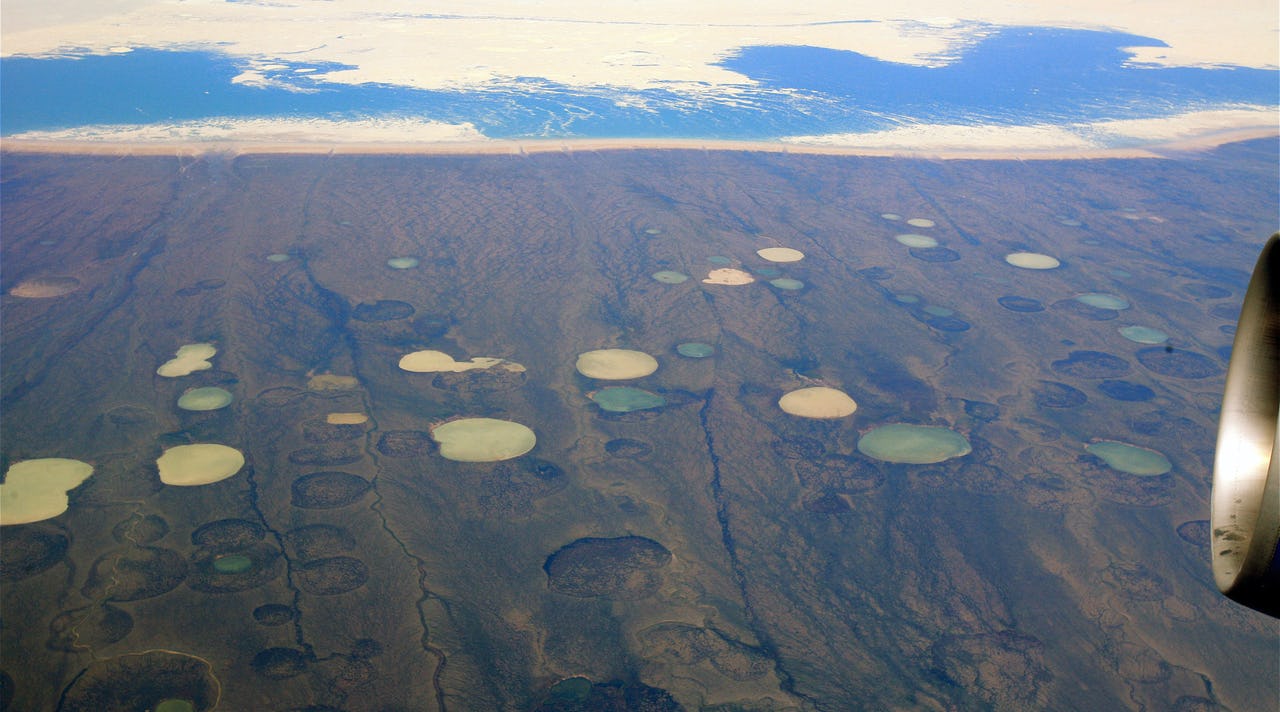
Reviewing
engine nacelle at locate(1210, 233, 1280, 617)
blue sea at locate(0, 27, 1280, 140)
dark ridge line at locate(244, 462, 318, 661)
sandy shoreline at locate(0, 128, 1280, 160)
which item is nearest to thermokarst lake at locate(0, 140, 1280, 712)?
dark ridge line at locate(244, 462, 318, 661)

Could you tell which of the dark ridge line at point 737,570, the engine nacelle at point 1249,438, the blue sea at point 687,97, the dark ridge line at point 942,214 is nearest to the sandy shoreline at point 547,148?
the blue sea at point 687,97

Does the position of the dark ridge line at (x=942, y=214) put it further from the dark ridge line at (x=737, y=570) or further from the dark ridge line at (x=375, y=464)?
the dark ridge line at (x=375, y=464)

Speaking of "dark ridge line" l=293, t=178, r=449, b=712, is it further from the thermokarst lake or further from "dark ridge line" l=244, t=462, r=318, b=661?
"dark ridge line" l=244, t=462, r=318, b=661

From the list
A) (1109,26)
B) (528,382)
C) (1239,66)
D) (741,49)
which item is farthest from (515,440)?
(1109,26)

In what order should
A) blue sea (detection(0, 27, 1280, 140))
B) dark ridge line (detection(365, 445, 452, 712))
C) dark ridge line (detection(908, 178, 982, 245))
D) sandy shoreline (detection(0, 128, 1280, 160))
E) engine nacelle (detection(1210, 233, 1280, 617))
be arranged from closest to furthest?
1. engine nacelle (detection(1210, 233, 1280, 617))
2. dark ridge line (detection(365, 445, 452, 712))
3. dark ridge line (detection(908, 178, 982, 245))
4. sandy shoreline (detection(0, 128, 1280, 160))
5. blue sea (detection(0, 27, 1280, 140))

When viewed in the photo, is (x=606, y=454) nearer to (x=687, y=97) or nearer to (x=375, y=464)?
(x=375, y=464)

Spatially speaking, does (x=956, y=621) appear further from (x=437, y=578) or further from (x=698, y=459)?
(x=437, y=578)
